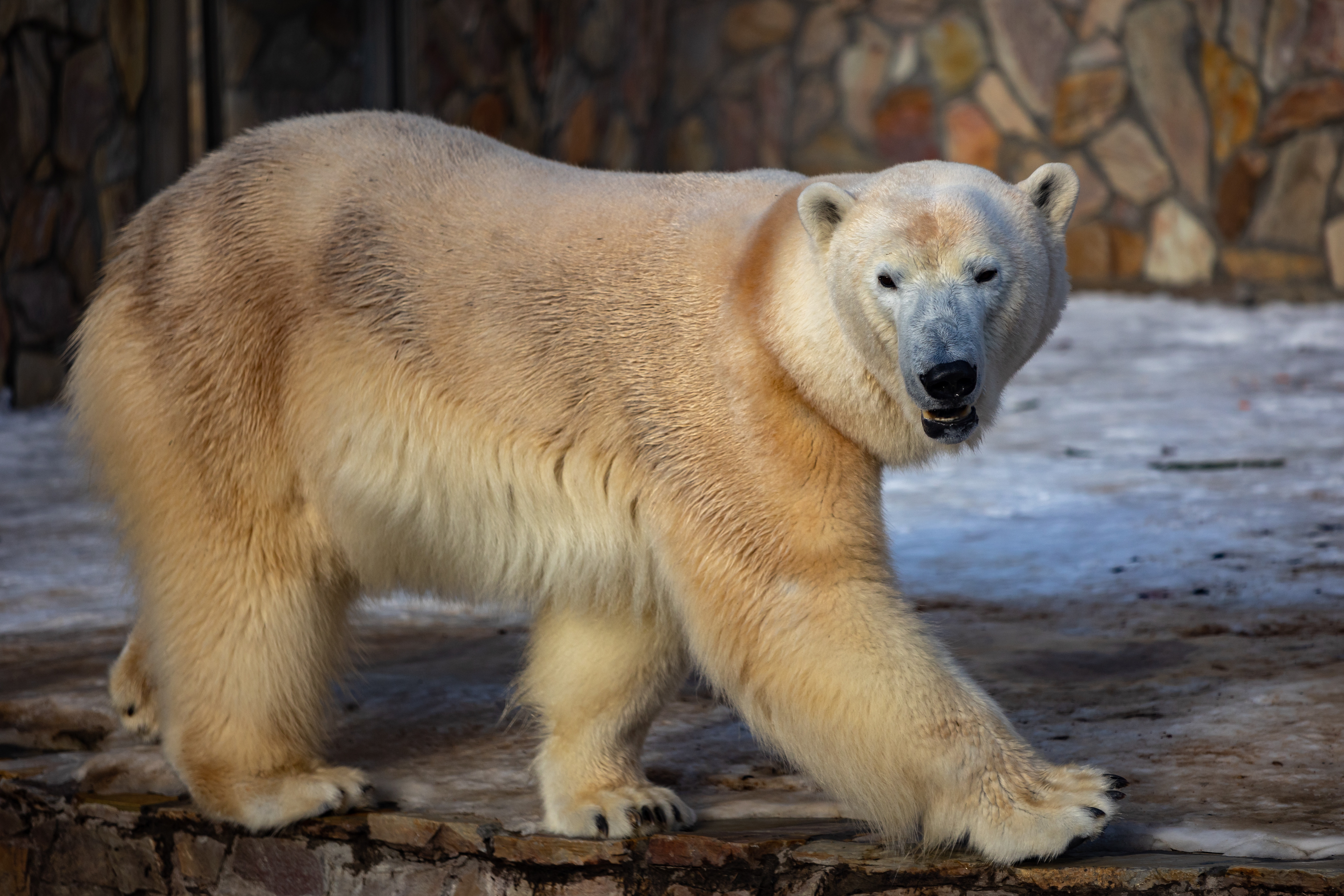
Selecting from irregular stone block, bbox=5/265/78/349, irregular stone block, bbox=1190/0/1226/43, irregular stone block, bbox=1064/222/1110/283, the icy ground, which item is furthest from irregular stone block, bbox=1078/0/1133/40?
irregular stone block, bbox=5/265/78/349

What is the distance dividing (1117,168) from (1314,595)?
620cm

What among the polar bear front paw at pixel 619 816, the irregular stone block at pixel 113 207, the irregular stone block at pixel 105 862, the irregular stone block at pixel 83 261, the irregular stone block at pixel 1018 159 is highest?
the irregular stone block at pixel 1018 159

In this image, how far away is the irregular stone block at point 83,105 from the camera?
6.02 meters

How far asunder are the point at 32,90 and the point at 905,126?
5.80 metres

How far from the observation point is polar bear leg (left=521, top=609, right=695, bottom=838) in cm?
253

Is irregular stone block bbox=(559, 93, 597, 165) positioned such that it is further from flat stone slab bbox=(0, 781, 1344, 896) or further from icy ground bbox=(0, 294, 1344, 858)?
flat stone slab bbox=(0, 781, 1344, 896)

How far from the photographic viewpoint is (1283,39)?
8711 millimetres

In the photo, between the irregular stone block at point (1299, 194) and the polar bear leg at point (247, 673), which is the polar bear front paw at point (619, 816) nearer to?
the polar bear leg at point (247, 673)

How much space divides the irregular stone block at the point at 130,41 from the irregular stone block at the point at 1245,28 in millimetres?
6394

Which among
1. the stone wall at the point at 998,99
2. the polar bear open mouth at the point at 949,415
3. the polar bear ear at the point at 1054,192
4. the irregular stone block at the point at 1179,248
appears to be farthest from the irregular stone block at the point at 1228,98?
the polar bear open mouth at the point at 949,415

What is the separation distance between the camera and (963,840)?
2172 mm

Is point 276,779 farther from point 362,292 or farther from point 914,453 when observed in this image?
point 914,453

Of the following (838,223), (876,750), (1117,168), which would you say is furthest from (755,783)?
(1117,168)

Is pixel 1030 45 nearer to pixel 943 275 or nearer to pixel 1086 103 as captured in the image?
pixel 1086 103
